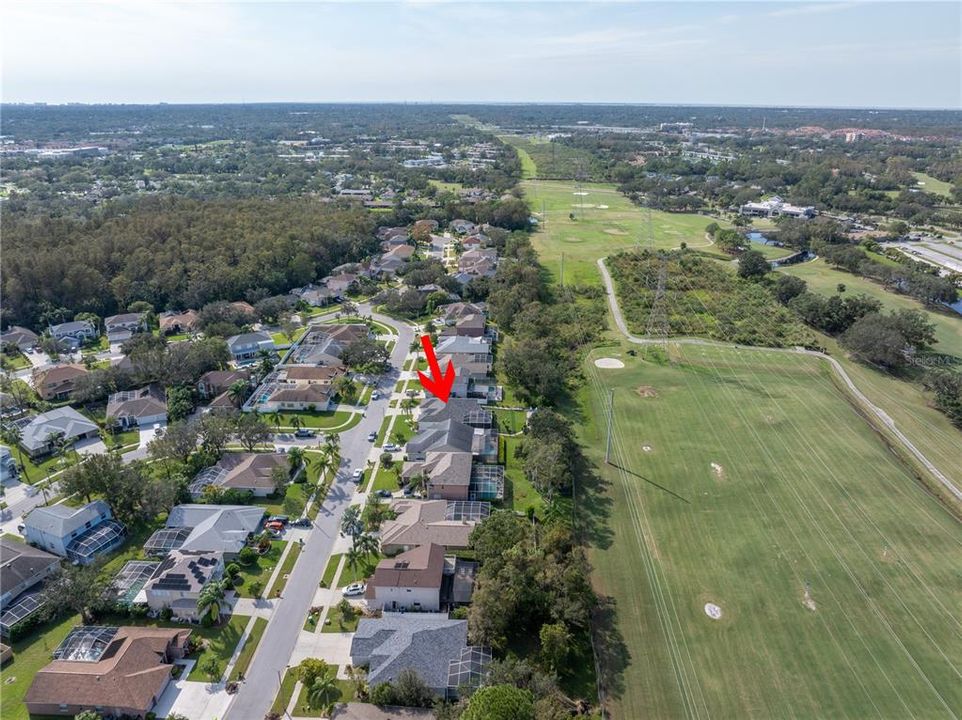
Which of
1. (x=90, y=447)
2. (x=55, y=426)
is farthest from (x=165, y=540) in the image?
(x=55, y=426)

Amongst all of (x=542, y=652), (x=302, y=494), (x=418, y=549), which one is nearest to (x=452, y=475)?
(x=418, y=549)

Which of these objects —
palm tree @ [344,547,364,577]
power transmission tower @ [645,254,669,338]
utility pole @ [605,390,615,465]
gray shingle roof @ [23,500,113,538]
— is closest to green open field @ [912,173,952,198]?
power transmission tower @ [645,254,669,338]

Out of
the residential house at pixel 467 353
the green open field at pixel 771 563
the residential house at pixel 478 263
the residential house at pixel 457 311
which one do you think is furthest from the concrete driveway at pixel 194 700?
the residential house at pixel 478 263

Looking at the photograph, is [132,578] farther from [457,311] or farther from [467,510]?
[457,311]

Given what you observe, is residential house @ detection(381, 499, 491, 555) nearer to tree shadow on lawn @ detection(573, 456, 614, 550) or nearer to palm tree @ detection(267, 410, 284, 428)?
tree shadow on lawn @ detection(573, 456, 614, 550)

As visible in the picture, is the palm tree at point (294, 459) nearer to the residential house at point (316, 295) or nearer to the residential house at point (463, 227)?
the residential house at point (316, 295)

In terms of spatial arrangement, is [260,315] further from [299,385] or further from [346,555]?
[346,555]
